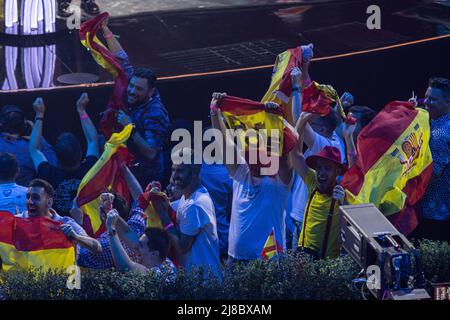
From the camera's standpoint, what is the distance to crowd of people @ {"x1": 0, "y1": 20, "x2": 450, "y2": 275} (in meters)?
7.89

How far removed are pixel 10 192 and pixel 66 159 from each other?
0.47 meters

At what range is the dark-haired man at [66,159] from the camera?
27.4 ft

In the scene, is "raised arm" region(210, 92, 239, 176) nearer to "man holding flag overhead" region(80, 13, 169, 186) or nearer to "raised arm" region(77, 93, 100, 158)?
"man holding flag overhead" region(80, 13, 169, 186)

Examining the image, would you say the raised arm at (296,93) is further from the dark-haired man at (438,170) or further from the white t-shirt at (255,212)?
the dark-haired man at (438,170)

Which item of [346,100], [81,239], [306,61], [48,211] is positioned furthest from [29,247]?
[346,100]

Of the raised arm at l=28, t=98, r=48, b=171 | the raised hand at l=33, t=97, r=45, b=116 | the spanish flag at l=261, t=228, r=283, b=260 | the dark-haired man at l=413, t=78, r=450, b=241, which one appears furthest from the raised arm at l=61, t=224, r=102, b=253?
the dark-haired man at l=413, t=78, r=450, b=241

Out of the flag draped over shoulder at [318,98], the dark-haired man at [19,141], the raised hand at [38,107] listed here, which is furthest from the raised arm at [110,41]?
the flag draped over shoulder at [318,98]

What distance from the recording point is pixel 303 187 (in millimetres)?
8453

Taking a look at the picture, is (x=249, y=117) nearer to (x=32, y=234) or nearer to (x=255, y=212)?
(x=255, y=212)

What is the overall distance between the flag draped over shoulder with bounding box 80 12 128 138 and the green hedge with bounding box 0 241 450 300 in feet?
4.31

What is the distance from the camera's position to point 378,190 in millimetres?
Result: 8336
